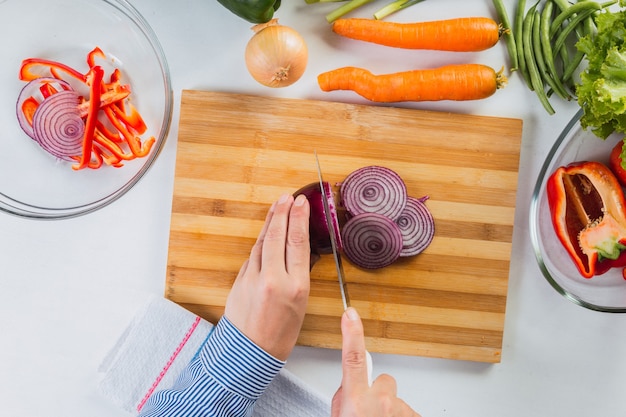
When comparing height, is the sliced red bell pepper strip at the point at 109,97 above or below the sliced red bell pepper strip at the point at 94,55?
below

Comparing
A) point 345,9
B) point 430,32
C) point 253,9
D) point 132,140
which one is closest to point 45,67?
point 132,140

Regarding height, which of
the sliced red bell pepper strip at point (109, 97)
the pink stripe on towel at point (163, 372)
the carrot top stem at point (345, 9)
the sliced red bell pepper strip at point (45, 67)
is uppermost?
the carrot top stem at point (345, 9)

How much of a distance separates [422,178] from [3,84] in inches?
46.5

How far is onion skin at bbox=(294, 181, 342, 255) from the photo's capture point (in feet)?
4.77

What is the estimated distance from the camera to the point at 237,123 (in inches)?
59.8

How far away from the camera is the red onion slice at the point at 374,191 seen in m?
1.50

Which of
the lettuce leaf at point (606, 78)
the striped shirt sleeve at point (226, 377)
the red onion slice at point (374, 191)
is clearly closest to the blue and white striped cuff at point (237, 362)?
the striped shirt sleeve at point (226, 377)

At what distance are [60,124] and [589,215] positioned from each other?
1.45 meters

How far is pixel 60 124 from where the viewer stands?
144 cm

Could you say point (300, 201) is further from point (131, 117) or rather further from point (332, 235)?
point (131, 117)

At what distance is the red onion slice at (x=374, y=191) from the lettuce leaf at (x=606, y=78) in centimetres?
50

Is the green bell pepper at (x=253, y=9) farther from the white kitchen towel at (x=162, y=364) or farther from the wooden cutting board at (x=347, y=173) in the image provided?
the white kitchen towel at (x=162, y=364)

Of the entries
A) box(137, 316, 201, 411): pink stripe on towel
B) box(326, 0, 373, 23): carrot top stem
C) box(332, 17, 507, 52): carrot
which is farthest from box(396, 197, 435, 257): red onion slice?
box(137, 316, 201, 411): pink stripe on towel

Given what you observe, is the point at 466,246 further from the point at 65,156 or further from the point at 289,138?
the point at 65,156
